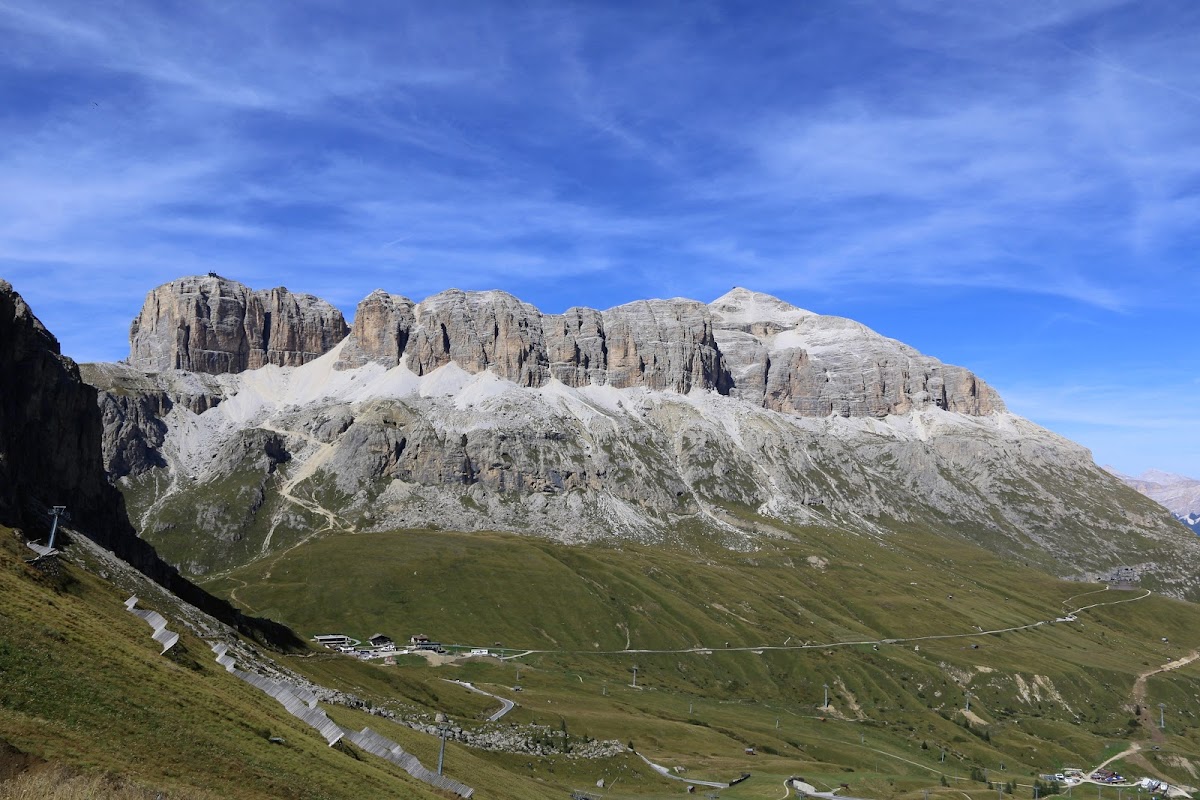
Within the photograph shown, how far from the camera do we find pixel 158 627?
75812 mm

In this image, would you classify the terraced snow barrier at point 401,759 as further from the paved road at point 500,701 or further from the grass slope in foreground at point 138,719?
the paved road at point 500,701

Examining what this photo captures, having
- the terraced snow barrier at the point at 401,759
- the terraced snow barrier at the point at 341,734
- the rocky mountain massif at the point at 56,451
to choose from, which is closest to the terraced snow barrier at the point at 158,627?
the terraced snow barrier at the point at 341,734

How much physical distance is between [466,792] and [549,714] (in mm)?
86589

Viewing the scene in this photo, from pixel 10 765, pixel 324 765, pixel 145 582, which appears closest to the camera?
pixel 10 765

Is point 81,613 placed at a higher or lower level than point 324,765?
higher

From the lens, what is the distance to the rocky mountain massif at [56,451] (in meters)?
132

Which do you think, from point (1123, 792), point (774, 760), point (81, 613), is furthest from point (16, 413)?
point (1123, 792)

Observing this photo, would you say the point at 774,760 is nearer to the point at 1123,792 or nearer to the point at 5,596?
the point at 1123,792

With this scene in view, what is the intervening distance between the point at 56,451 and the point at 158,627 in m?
88.5

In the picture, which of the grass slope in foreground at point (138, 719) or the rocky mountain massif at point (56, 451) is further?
the rocky mountain massif at point (56, 451)

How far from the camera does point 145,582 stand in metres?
116

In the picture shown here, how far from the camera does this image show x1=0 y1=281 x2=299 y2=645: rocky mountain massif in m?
132

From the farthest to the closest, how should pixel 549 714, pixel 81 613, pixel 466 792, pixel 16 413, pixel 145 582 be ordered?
pixel 549 714
pixel 16 413
pixel 145 582
pixel 466 792
pixel 81 613

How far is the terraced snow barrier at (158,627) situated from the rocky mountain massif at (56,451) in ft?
151
